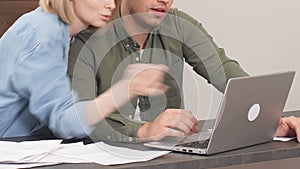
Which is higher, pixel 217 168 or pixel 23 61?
pixel 23 61

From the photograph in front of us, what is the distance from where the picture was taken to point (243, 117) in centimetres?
123

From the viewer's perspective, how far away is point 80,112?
50.4 inches

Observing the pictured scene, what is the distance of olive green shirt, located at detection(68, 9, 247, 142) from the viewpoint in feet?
4.39

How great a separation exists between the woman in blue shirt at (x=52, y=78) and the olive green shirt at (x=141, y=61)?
0.04 meters

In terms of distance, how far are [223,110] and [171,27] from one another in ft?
2.16

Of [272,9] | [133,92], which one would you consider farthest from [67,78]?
[272,9]

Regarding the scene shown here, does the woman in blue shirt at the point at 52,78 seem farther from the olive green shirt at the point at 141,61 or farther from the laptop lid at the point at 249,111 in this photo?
the laptop lid at the point at 249,111

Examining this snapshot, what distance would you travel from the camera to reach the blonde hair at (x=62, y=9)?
142 cm

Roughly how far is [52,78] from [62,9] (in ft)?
0.64

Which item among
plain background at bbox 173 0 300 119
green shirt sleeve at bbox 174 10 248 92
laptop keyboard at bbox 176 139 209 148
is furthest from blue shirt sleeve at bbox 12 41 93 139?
plain background at bbox 173 0 300 119

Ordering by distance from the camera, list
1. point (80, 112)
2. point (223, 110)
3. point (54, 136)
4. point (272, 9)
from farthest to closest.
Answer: point (272, 9) < point (54, 136) < point (80, 112) < point (223, 110)

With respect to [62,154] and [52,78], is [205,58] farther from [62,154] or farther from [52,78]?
[62,154]

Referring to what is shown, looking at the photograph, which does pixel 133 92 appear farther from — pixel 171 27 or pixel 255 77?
pixel 171 27

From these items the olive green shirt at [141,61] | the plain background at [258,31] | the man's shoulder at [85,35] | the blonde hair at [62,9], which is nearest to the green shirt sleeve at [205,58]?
the olive green shirt at [141,61]
